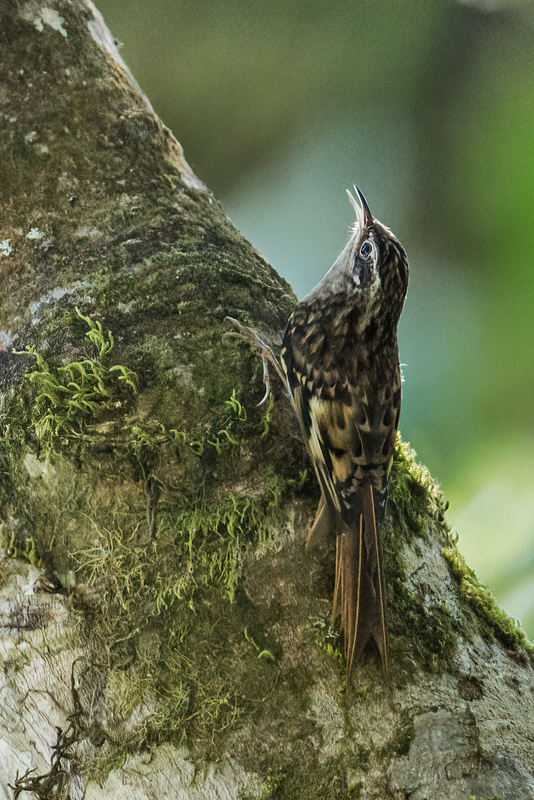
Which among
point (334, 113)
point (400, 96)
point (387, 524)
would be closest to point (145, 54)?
point (334, 113)

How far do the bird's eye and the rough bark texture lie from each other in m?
0.63

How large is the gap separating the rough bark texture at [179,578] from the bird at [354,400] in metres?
0.07

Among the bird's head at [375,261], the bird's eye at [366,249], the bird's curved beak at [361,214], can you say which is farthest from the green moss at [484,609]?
the bird's curved beak at [361,214]

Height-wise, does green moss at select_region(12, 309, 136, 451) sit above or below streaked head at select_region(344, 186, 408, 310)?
below

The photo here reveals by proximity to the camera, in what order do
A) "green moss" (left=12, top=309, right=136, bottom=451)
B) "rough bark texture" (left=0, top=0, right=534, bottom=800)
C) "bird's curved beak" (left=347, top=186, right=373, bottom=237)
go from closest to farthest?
"rough bark texture" (left=0, top=0, right=534, bottom=800), "green moss" (left=12, top=309, right=136, bottom=451), "bird's curved beak" (left=347, top=186, right=373, bottom=237)

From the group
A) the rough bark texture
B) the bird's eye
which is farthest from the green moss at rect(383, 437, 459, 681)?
the bird's eye

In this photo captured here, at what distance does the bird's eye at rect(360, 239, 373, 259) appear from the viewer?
2.30m

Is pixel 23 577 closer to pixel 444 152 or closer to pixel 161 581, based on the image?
pixel 161 581

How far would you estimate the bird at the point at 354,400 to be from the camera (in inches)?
57.2

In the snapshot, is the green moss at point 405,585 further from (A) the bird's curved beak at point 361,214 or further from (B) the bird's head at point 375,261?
(A) the bird's curved beak at point 361,214

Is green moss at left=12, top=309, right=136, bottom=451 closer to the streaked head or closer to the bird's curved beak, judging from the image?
the streaked head

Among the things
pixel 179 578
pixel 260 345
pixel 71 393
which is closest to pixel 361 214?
pixel 260 345

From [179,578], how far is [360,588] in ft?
1.45

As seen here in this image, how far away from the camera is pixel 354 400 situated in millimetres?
2051
